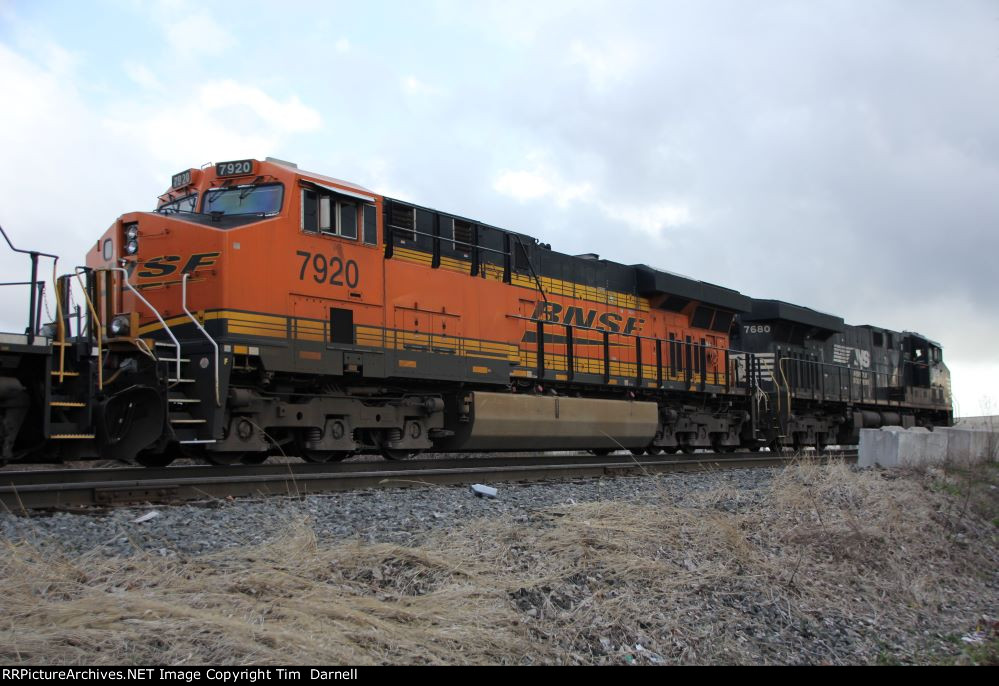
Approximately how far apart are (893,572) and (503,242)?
785 centimetres

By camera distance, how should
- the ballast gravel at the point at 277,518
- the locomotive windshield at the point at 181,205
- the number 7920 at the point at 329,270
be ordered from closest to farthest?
1. the ballast gravel at the point at 277,518
2. the number 7920 at the point at 329,270
3. the locomotive windshield at the point at 181,205

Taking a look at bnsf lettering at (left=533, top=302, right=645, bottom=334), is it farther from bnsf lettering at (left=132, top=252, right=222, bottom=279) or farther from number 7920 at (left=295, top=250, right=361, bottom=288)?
bnsf lettering at (left=132, top=252, right=222, bottom=279)

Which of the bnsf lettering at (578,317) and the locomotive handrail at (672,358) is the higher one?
the bnsf lettering at (578,317)

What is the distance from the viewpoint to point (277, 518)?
5.63 meters

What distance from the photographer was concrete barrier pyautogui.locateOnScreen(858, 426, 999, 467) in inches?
443

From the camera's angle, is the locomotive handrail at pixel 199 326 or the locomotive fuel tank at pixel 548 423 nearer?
the locomotive handrail at pixel 199 326

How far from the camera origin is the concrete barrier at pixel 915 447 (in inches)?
443

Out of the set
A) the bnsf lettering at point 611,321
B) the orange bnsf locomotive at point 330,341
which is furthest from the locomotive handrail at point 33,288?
the bnsf lettering at point 611,321

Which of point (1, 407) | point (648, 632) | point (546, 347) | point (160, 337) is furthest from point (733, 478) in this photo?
point (1, 407)

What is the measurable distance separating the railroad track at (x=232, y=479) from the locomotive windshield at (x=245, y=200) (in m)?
2.94

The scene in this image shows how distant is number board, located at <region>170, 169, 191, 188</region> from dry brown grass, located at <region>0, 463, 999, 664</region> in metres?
5.99

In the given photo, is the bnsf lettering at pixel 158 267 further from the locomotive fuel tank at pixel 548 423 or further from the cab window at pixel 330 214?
the locomotive fuel tank at pixel 548 423

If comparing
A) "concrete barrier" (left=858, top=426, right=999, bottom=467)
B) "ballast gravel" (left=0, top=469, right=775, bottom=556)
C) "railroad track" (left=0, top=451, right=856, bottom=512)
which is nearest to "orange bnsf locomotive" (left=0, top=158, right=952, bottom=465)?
"railroad track" (left=0, top=451, right=856, bottom=512)

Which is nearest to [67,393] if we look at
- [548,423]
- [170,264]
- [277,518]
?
[277,518]
